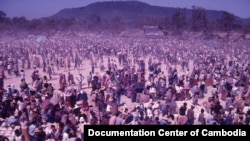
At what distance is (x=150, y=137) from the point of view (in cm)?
859

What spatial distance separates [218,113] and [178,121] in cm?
170

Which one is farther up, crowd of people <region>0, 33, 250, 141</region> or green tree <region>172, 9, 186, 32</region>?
green tree <region>172, 9, 186, 32</region>

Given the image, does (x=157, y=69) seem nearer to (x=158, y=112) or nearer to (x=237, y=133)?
(x=158, y=112)

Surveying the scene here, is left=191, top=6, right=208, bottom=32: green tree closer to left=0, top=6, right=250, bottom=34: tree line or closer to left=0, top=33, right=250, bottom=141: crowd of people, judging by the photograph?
left=0, top=6, right=250, bottom=34: tree line

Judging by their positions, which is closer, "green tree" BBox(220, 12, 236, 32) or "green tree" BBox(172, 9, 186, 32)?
"green tree" BBox(220, 12, 236, 32)

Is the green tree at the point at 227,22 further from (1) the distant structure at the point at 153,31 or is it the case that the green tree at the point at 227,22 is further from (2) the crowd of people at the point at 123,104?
(2) the crowd of people at the point at 123,104

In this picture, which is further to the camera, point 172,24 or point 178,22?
point 172,24
